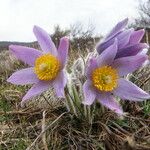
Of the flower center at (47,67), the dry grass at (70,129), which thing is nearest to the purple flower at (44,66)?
the flower center at (47,67)

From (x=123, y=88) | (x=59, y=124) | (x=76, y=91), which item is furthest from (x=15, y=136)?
(x=123, y=88)

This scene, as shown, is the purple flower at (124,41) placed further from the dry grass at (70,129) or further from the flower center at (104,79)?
the dry grass at (70,129)

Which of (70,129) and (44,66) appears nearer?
(44,66)

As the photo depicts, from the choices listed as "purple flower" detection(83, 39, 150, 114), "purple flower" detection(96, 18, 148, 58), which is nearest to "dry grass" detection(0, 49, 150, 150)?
"purple flower" detection(83, 39, 150, 114)

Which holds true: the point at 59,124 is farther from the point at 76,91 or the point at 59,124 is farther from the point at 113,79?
the point at 113,79

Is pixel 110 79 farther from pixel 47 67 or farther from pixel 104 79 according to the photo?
pixel 47 67

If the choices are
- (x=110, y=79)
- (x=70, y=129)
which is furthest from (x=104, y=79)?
(x=70, y=129)

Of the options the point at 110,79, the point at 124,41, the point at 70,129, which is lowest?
the point at 70,129

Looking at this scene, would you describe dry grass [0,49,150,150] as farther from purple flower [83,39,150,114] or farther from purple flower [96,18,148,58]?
purple flower [96,18,148,58]

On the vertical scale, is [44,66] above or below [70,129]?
above
